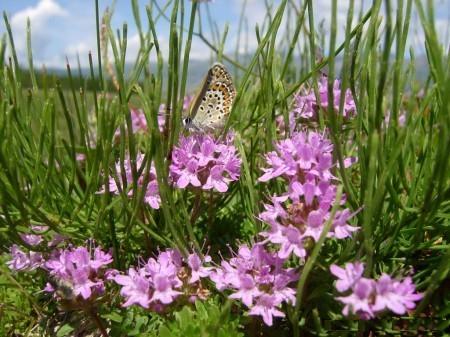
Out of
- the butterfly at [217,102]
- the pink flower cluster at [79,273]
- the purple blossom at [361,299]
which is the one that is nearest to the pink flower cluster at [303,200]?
the purple blossom at [361,299]

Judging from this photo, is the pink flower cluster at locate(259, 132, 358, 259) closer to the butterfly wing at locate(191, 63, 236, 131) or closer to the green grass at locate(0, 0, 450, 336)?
the green grass at locate(0, 0, 450, 336)

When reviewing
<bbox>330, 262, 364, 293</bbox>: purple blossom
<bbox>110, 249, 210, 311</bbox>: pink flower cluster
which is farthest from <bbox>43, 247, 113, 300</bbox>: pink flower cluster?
<bbox>330, 262, 364, 293</bbox>: purple blossom

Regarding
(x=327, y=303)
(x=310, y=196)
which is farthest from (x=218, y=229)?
(x=310, y=196)

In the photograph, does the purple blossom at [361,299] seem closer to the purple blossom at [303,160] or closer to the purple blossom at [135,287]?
the purple blossom at [303,160]

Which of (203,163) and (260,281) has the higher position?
(203,163)

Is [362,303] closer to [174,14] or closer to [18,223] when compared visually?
[174,14]

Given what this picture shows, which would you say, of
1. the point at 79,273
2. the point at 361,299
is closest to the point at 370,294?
the point at 361,299

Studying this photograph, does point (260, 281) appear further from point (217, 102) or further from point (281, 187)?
point (217, 102)
